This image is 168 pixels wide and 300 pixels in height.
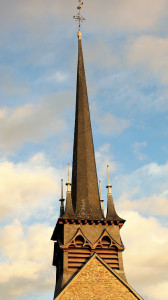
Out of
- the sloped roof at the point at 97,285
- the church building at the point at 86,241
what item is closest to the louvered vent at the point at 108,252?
the church building at the point at 86,241

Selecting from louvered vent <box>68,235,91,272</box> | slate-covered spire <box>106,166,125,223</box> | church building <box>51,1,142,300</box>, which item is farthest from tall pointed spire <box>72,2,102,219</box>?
louvered vent <box>68,235,91,272</box>

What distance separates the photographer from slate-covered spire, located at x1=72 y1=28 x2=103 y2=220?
80.5ft

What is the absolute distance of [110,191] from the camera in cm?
2595

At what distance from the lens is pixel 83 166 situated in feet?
87.1

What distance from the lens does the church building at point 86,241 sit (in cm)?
2081

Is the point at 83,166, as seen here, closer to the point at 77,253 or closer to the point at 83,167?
the point at 83,167

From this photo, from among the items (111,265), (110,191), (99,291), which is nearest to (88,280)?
(99,291)

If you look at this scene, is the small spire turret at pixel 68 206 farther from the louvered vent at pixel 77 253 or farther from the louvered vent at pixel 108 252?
the louvered vent at pixel 108 252

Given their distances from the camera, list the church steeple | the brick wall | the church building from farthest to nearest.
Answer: the church steeple
the church building
the brick wall

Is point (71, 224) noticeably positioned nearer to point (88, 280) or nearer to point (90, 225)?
point (90, 225)

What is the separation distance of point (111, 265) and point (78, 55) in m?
16.6

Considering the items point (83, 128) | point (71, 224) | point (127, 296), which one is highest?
point (83, 128)

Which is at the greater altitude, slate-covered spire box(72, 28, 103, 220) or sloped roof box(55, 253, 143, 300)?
slate-covered spire box(72, 28, 103, 220)

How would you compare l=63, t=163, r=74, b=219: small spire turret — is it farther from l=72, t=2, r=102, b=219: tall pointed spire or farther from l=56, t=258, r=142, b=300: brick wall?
l=56, t=258, r=142, b=300: brick wall
